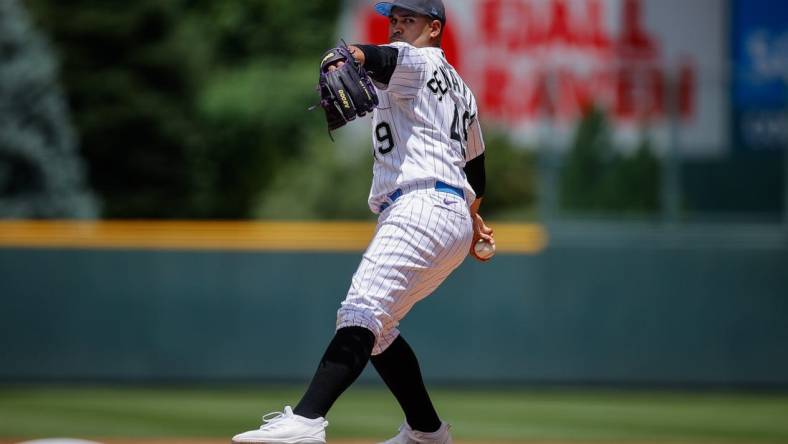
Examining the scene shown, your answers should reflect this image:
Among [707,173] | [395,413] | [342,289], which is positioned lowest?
[395,413]

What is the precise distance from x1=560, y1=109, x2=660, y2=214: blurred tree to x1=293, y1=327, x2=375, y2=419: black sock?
5578 millimetres

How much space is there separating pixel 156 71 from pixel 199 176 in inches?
105

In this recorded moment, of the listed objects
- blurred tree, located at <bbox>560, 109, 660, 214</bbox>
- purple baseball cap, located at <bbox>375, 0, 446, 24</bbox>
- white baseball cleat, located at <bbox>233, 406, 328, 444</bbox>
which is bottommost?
white baseball cleat, located at <bbox>233, 406, 328, 444</bbox>

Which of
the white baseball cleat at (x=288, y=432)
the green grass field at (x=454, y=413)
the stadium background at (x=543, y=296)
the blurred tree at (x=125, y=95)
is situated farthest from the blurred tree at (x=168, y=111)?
the white baseball cleat at (x=288, y=432)

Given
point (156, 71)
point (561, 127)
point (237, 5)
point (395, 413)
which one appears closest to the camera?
point (395, 413)

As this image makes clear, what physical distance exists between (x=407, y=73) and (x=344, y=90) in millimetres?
302

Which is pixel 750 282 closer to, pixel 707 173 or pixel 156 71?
pixel 707 173

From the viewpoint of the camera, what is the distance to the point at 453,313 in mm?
9188

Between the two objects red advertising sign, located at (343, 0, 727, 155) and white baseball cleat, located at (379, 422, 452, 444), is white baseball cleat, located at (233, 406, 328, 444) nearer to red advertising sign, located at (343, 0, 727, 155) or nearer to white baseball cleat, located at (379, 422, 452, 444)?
white baseball cleat, located at (379, 422, 452, 444)

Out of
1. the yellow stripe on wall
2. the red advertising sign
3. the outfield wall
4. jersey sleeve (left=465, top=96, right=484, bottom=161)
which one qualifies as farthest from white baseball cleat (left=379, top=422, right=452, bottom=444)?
the red advertising sign

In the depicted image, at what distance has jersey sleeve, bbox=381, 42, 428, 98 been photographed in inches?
166

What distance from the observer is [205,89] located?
2520 cm

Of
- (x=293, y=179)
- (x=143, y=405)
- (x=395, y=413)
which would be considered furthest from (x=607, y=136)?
(x=293, y=179)

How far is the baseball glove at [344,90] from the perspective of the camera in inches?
159
